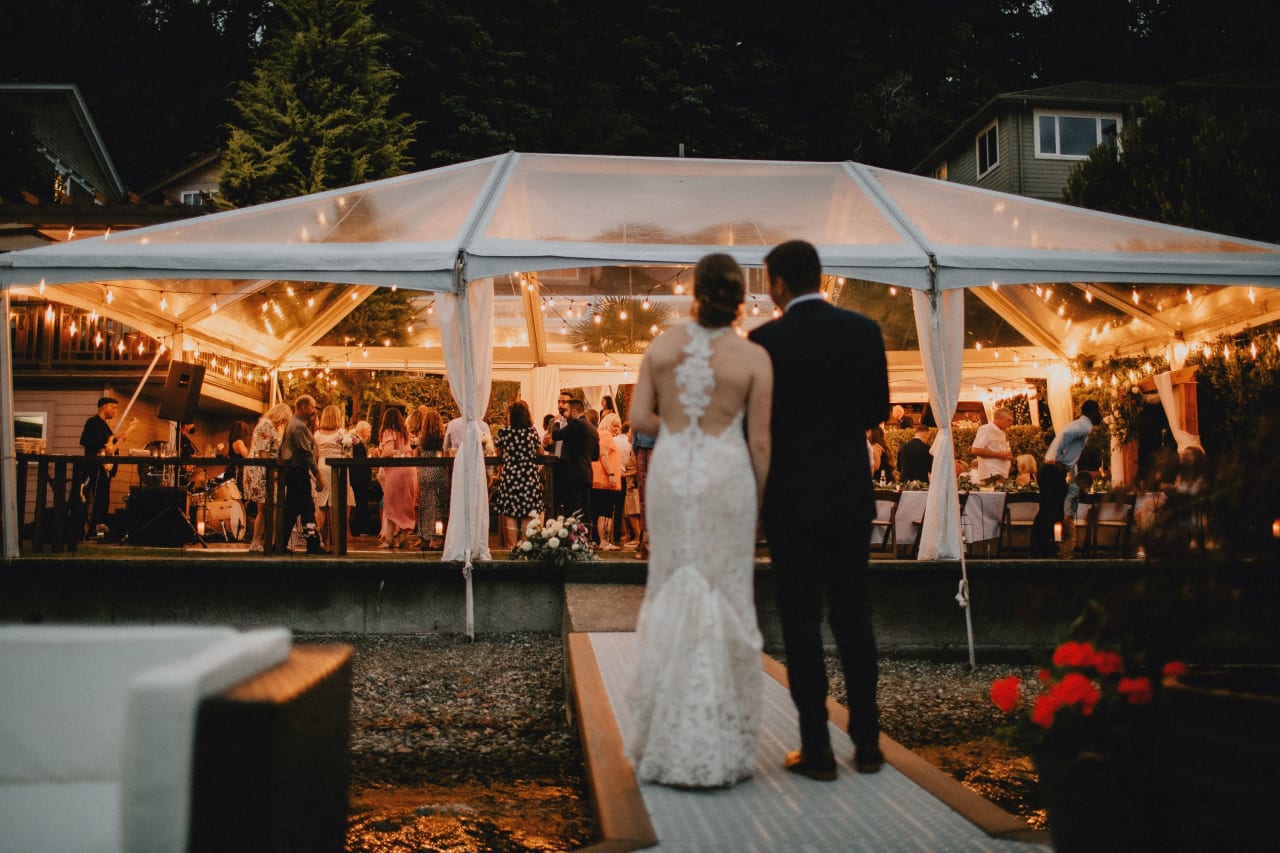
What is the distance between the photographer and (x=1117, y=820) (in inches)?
87.2

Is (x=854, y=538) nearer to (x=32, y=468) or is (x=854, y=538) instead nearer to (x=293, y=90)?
(x=32, y=468)

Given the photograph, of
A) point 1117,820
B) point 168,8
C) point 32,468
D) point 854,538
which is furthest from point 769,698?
point 168,8

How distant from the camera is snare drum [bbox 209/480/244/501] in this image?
13352 mm

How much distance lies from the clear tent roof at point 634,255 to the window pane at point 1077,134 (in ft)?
Result: 43.5

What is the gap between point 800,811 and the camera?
2.90m

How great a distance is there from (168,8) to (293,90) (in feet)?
51.2

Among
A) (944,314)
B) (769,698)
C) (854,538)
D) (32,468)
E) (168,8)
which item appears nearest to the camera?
(854,538)

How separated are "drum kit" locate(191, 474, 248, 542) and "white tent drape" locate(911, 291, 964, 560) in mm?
8899

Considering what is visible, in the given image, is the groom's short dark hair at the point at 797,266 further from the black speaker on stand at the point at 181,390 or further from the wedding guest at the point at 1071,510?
the black speaker on stand at the point at 181,390

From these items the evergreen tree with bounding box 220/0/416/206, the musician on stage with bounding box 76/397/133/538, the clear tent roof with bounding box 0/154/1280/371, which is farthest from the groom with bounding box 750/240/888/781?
the evergreen tree with bounding box 220/0/416/206

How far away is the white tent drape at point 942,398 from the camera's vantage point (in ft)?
25.7

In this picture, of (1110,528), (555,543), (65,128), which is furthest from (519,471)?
(65,128)

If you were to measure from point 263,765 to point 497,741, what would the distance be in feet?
11.8

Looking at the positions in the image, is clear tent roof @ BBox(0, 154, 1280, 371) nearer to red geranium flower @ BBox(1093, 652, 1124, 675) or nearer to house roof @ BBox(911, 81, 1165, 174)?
red geranium flower @ BBox(1093, 652, 1124, 675)
